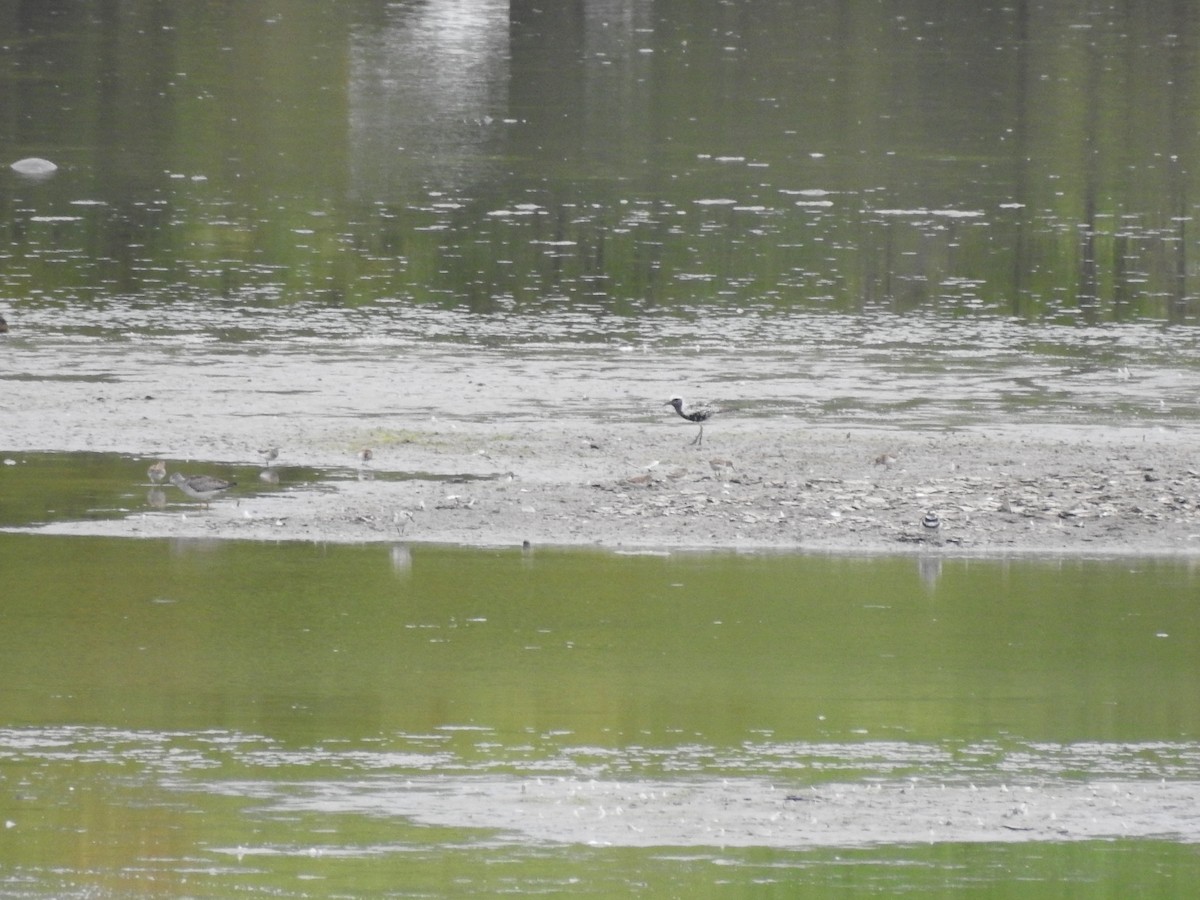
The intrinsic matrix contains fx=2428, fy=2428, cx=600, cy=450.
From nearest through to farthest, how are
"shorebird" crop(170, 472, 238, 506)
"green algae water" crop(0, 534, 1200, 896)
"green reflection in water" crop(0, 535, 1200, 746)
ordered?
"green algae water" crop(0, 534, 1200, 896) < "green reflection in water" crop(0, 535, 1200, 746) < "shorebird" crop(170, 472, 238, 506)

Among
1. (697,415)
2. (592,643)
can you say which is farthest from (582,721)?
(697,415)

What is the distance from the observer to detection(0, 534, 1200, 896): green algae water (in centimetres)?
731

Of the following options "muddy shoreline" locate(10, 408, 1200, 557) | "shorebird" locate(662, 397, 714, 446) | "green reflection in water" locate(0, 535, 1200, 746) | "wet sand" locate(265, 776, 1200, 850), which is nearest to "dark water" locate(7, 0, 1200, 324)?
"muddy shoreline" locate(10, 408, 1200, 557)

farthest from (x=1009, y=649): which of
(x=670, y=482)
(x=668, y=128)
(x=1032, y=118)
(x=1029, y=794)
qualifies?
(x=1032, y=118)

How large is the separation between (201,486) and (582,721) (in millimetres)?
4317

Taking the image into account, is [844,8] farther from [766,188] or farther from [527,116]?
[766,188]

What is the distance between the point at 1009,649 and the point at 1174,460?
3.80 metres

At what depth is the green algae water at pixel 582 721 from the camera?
24.0 feet

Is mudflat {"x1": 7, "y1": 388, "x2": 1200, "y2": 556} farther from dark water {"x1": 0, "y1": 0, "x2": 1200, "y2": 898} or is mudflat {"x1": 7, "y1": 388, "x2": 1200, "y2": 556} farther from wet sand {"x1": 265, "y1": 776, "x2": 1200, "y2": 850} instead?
wet sand {"x1": 265, "y1": 776, "x2": 1200, "y2": 850}

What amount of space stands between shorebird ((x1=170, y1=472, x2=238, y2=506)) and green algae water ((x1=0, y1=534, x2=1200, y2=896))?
2.71 feet

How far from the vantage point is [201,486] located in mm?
12719

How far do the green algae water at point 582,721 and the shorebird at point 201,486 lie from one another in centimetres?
82

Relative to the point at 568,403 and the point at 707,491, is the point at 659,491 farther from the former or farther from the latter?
the point at 568,403

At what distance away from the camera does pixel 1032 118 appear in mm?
34906
